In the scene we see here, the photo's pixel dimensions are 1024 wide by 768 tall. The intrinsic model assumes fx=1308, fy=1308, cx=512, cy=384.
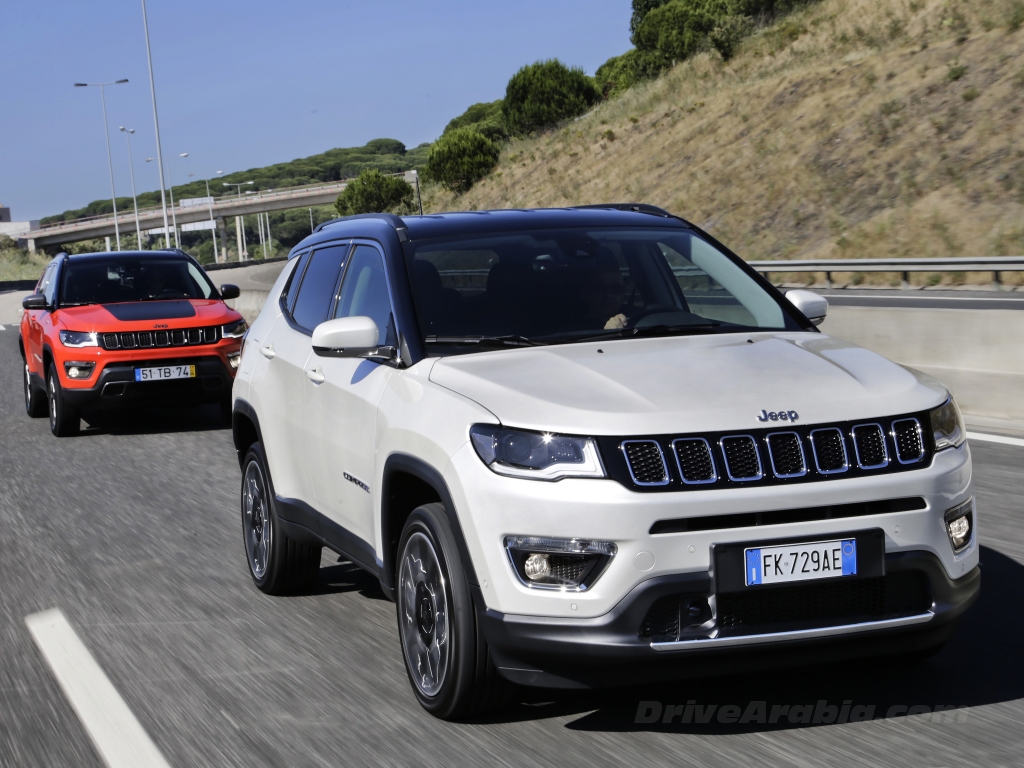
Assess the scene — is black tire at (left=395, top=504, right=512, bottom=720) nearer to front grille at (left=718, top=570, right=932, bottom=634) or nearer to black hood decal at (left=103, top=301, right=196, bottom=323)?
front grille at (left=718, top=570, right=932, bottom=634)

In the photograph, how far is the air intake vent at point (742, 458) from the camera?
3.67 m

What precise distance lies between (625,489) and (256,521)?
10.5 ft

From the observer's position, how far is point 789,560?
3686mm

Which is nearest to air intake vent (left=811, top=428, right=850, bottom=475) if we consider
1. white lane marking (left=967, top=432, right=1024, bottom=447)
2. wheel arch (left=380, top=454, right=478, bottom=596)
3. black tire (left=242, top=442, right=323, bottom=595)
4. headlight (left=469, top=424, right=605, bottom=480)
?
headlight (left=469, top=424, right=605, bottom=480)

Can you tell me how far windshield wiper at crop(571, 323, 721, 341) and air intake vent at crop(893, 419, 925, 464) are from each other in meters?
1.08

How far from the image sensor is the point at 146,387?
1216cm

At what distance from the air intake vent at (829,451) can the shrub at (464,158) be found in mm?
62993

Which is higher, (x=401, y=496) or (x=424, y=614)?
(x=401, y=496)

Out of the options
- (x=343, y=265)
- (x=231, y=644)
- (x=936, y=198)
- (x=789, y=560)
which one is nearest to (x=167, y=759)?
(x=231, y=644)

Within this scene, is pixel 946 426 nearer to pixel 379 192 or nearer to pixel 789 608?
pixel 789 608

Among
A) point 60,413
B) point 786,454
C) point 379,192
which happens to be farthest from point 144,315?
point 379,192

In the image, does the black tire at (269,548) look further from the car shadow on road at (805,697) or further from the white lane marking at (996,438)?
the white lane marking at (996,438)

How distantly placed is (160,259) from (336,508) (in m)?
9.10

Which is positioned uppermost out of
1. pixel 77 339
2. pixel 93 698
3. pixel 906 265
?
pixel 77 339
